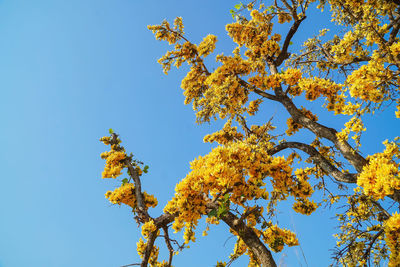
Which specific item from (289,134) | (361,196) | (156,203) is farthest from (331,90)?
(156,203)

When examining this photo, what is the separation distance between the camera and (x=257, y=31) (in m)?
9.77

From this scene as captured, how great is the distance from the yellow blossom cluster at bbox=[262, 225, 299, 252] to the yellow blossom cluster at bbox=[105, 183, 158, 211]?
10.8 ft

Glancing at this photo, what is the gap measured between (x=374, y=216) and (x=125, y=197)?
841 centimetres

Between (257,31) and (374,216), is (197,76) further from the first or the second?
(374,216)

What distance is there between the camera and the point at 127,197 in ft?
21.1

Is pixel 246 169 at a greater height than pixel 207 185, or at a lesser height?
greater

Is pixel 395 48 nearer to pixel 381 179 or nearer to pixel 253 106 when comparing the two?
pixel 381 179

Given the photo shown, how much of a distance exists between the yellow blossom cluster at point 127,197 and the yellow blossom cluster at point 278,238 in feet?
10.8

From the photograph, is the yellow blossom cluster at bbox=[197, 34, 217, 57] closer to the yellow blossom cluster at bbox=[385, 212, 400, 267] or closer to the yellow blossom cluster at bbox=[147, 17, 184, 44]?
the yellow blossom cluster at bbox=[147, 17, 184, 44]

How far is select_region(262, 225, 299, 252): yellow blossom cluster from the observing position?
5715 millimetres

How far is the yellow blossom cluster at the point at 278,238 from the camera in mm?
5715

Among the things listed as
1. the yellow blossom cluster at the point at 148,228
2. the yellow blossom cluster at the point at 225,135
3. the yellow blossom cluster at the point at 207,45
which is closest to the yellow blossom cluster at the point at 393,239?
the yellow blossom cluster at the point at 148,228

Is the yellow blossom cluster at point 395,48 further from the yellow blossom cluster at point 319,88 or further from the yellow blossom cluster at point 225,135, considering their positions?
the yellow blossom cluster at point 225,135

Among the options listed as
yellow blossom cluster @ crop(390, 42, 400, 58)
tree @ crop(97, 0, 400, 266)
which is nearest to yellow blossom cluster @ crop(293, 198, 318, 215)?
tree @ crop(97, 0, 400, 266)
